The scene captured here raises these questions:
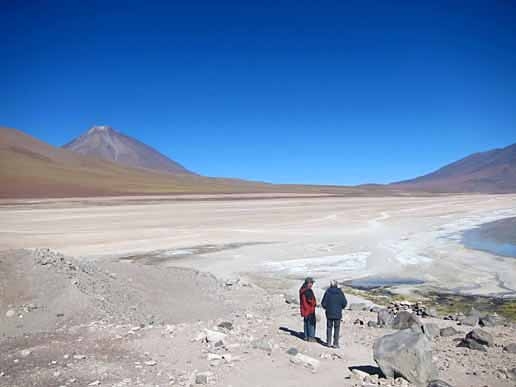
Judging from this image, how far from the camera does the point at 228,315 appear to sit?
13.2 m

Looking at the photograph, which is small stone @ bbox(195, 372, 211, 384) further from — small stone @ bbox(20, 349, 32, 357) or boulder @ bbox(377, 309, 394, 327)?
boulder @ bbox(377, 309, 394, 327)

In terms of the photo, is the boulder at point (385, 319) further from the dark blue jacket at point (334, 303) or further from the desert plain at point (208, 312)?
the dark blue jacket at point (334, 303)

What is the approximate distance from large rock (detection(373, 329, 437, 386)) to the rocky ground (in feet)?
0.71

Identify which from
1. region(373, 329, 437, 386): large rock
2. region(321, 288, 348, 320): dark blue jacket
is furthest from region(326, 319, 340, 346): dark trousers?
region(373, 329, 437, 386): large rock

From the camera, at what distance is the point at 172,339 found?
9.65 metres

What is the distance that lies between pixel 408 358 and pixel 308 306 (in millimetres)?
2763

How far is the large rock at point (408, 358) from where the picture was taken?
8148 millimetres

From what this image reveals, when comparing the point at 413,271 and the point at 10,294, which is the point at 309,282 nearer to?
the point at 10,294

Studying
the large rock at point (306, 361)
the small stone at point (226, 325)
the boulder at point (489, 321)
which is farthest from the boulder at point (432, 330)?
the small stone at point (226, 325)

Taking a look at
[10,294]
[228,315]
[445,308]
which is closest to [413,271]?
[445,308]

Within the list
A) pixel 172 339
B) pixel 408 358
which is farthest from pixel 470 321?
pixel 172 339

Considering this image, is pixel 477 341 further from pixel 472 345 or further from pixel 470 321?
pixel 470 321

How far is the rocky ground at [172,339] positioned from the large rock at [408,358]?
218 millimetres

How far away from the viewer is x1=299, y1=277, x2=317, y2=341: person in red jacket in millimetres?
10484
